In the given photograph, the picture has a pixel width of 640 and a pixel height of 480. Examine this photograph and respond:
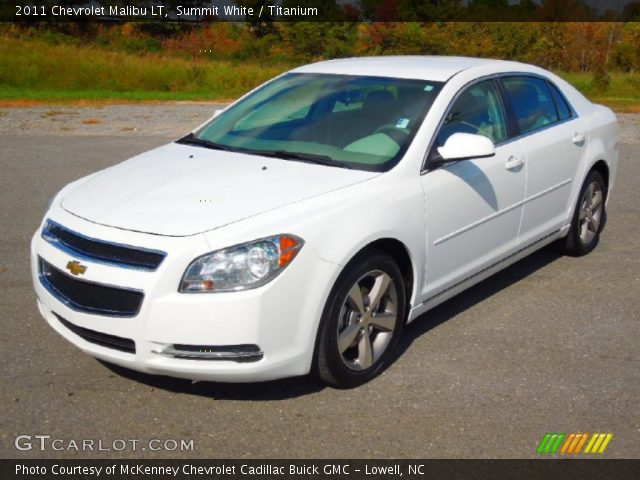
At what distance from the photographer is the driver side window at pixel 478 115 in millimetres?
5121

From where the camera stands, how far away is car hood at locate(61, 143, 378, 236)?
4055 mm

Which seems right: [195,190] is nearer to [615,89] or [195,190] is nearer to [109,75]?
[109,75]

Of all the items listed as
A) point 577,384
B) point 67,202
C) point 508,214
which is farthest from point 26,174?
point 577,384

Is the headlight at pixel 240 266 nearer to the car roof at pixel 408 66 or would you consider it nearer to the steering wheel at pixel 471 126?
the steering wheel at pixel 471 126

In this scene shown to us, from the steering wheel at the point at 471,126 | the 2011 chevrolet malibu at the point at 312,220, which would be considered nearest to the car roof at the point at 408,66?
the 2011 chevrolet malibu at the point at 312,220

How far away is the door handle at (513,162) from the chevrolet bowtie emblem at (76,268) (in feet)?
8.93

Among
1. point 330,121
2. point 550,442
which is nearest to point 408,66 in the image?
point 330,121

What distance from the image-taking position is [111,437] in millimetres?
3883

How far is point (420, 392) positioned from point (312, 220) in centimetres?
108

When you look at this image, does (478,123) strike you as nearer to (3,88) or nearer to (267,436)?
(267,436)

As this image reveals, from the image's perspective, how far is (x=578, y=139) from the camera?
633 centimetres

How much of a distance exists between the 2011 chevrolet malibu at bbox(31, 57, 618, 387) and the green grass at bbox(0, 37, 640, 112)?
19.0 metres

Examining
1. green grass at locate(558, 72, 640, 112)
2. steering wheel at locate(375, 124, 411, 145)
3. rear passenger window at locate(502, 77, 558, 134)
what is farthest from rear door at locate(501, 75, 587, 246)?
green grass at locate(558, 72, 640, 112)

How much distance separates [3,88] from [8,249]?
19454 mm
